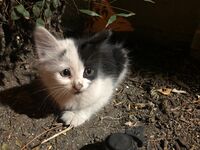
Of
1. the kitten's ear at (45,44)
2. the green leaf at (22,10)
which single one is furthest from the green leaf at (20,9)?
the kitten's ear at (45,44)

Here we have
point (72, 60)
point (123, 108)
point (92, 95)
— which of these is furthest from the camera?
point (123, 108)

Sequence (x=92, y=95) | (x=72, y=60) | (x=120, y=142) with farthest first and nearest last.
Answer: (x=92, y=95)
(x=72, y=60)
(x=120, y=142)

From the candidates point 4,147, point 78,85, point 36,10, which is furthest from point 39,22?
point 4,147

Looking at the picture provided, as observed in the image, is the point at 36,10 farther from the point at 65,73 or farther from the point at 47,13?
the point at 65,73

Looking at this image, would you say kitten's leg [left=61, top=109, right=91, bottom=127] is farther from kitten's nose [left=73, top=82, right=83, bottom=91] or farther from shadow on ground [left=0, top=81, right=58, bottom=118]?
kitten's nose [left=73, top=82, right=83, bottom=91]

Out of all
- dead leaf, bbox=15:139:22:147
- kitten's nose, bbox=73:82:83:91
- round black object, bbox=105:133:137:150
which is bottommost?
dead leaf, bbox=15:139:22:147

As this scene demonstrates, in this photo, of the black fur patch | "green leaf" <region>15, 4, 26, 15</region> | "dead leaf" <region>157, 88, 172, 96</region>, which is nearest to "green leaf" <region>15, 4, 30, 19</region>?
"green leaf" <region>15, 4, 26, 15</region>

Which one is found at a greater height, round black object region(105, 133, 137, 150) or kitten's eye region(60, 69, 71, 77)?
kitten's eye region(60, 69, 71, 77)
